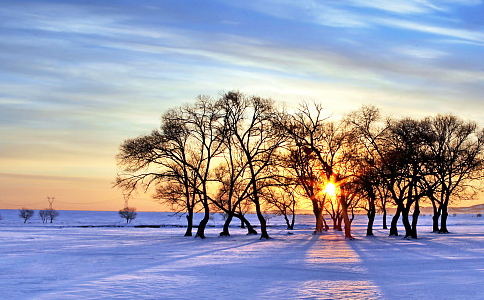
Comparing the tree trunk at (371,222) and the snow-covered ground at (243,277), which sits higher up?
the tree trunk at (371,222)

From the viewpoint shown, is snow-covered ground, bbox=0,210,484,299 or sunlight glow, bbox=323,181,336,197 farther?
sunlight glow, bbox=323,181,336,197

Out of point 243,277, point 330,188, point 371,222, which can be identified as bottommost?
point 243,277

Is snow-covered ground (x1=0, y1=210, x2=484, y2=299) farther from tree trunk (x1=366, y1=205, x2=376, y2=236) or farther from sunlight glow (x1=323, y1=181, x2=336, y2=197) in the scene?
tree trunk (x1=366, y1=205, x2=376, y2=236)

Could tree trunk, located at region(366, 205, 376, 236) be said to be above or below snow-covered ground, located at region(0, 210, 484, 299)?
above

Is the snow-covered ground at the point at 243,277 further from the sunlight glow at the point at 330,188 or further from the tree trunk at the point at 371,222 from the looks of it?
the tree trunk at the point at 371,222

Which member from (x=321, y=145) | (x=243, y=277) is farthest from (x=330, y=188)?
(x=243, y=277)

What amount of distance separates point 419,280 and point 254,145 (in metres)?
35.1

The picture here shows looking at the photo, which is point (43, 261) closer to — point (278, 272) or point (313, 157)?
point (278, 272)

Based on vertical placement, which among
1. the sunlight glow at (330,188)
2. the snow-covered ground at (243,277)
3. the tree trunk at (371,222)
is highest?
the sunlight glow at (330,188)

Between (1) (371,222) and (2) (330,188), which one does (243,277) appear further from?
(1) (371,222)

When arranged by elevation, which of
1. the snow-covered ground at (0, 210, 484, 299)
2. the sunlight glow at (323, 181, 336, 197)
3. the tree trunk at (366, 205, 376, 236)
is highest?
the sunlight glow at (323, 181, 336, 197)

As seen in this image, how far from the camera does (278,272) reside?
24.2 m

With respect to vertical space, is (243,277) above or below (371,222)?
below

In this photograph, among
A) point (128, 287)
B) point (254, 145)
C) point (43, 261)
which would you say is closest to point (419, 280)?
point (128, 287)
